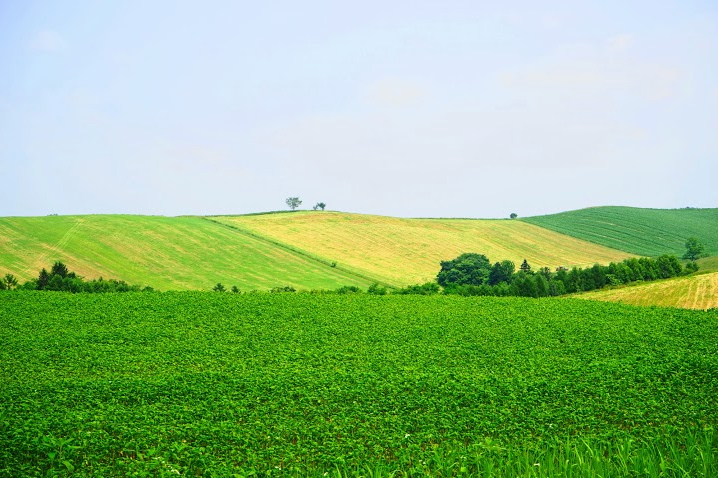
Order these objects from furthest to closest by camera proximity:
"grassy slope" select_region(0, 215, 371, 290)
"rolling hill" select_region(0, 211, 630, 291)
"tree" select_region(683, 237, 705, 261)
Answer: "tree" select_region(683, 237, 705, 261) → "rolling hill" select_region(0, 211, 630, 291) → "grassy slope" select_region(0, 215, 371, 290)

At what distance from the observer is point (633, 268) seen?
66.4m

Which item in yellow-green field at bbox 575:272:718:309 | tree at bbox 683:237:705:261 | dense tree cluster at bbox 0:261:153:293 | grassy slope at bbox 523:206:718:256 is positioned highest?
grassy slope at bbox 523:206:718:256

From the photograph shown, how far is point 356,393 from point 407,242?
78.8 metres

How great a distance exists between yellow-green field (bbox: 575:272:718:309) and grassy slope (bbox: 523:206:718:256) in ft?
183

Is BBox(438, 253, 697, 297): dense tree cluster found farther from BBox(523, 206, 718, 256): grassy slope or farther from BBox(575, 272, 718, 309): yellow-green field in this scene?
BBox(523, 206, 718, 256): grassy slope

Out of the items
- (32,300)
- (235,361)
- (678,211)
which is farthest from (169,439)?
(678,211)

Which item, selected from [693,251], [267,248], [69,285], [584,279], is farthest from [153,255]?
[693,251]

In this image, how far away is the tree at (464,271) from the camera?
83869 mm

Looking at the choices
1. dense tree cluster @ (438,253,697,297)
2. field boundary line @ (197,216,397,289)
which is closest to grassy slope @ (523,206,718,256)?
dense tree cluster @ (438,253,697,297)

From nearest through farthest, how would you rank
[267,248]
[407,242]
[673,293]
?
[673,293]
[267,248]
[407,242]

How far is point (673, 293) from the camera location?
177 feet

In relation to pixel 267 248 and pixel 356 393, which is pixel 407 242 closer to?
pixel 267 248

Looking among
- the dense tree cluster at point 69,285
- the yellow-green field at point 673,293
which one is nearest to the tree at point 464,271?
the yellow-green field at point 673,293

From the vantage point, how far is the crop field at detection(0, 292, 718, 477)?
1808 centimetres
